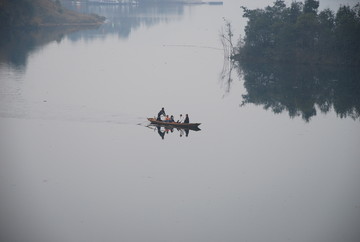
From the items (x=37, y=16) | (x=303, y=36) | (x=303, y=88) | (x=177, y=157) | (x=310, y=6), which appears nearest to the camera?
(x=177, y=157)

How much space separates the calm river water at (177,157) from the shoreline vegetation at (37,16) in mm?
43656

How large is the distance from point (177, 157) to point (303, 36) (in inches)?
1931

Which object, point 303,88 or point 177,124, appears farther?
point 303,88

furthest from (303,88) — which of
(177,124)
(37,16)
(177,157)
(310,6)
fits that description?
(37,16)

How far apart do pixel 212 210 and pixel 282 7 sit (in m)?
62.7

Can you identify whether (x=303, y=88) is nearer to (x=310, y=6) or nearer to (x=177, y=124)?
(x=310, y=6)

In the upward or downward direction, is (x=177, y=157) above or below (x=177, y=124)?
below

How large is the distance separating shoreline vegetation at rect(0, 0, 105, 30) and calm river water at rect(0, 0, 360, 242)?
1719 inches

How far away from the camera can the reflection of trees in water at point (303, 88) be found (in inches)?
2252

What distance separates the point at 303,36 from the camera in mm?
81688

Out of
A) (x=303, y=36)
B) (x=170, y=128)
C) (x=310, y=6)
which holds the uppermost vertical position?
(x=310, y=6)

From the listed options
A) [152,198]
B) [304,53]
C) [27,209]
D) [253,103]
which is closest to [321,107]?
[253,103]

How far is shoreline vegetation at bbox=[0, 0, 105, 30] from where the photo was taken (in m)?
113

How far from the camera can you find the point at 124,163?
36688mm
